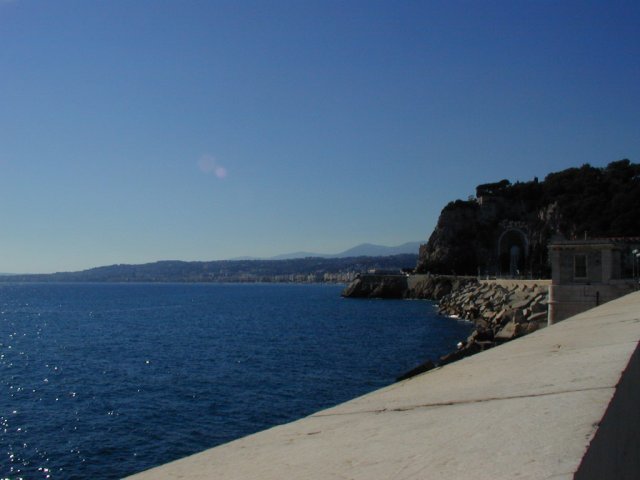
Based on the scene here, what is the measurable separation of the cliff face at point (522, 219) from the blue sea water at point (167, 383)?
4298 centimetres

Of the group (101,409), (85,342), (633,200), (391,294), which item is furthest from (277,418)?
(391,294)

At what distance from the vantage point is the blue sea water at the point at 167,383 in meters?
16.0

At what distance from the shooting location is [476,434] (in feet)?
7.94

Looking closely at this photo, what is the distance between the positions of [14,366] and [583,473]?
33388mm

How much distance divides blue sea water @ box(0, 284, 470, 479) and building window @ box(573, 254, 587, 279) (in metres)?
7.68

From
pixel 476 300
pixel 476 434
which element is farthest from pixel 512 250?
pixel 476 434

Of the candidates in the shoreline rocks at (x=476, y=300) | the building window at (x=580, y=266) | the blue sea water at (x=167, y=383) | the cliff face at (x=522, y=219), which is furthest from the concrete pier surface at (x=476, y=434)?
the cliff face at (x=522, y=219)

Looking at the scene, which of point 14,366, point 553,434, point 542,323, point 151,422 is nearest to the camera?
point 553,434

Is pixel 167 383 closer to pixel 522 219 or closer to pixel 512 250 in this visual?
pixel 512 250

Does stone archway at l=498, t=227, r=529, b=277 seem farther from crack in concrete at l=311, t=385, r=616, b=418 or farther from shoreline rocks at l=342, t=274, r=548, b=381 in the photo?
crack in concrete at l=311, t=385, r=616, b=418

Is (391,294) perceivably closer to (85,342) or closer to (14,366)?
(85,342)

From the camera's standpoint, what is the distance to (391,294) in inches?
3974

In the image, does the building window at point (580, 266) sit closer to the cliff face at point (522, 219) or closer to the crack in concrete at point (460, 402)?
the crack in concrete at point (460, 402)

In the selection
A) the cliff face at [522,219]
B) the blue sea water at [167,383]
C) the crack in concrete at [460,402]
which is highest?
the cliff face at [522,219]
